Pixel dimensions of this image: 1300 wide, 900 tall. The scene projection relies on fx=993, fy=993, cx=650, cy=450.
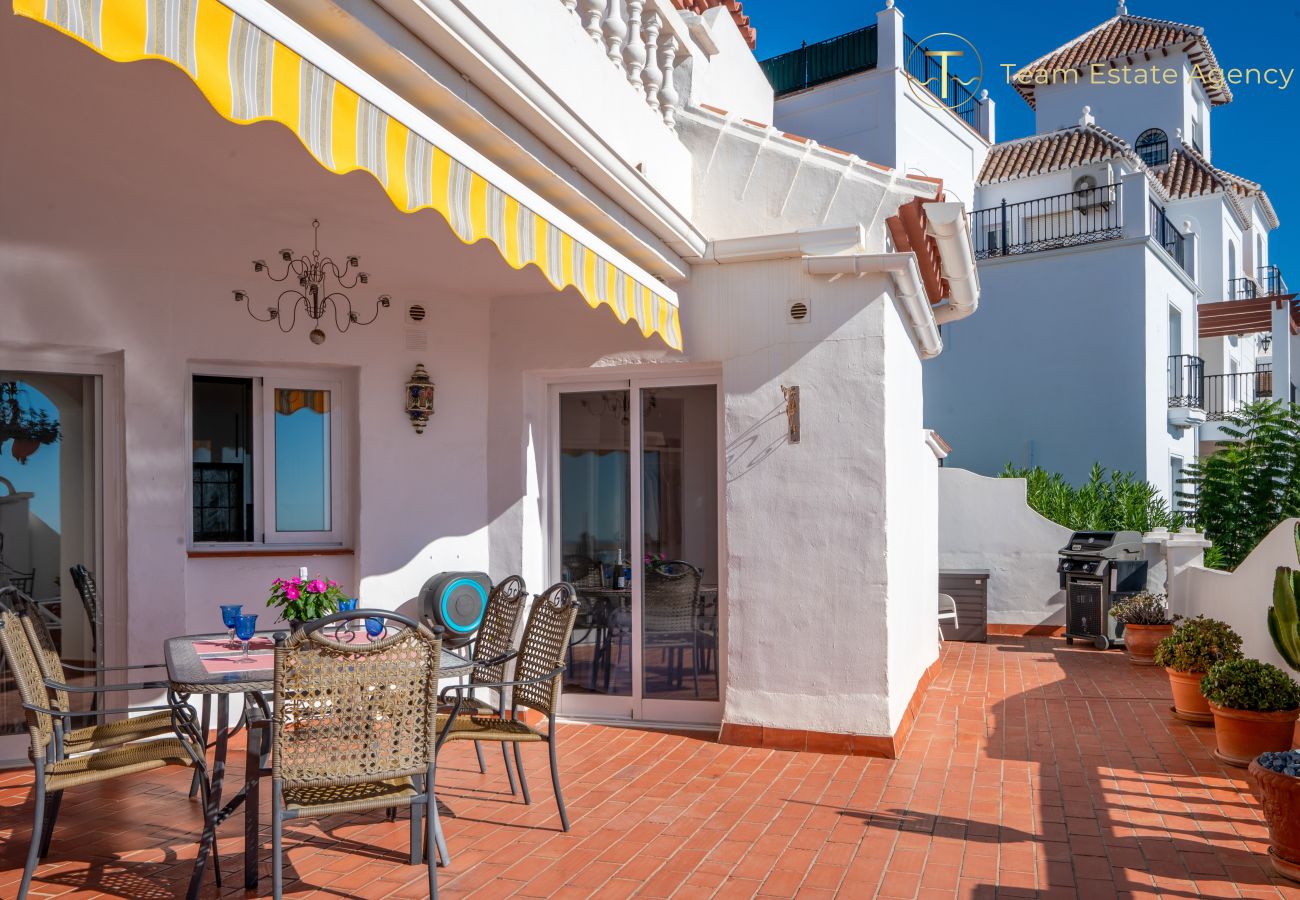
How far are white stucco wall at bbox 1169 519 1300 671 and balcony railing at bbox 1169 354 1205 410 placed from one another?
45.5ft

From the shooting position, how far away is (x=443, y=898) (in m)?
5.22

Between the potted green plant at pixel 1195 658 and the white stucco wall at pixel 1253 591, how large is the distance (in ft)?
0.67

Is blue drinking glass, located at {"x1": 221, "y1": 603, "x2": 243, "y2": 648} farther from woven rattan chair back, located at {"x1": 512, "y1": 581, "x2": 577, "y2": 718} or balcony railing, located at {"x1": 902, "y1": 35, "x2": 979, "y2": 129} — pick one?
balcony railing, located at {"x1": 902, "y1": 35, "x2": 979, "y2": 129}

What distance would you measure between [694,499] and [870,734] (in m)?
2.50

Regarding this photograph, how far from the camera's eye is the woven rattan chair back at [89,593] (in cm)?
778

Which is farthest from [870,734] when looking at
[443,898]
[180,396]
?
[180,396]

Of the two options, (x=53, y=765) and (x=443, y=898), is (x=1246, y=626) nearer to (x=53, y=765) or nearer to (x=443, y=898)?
(x=443, y=898)

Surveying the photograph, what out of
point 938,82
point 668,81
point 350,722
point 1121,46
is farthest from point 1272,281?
point 350,722

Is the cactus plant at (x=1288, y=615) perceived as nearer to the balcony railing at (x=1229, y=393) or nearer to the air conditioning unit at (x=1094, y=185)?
the air conditioning unit at (x=1094, y=185)

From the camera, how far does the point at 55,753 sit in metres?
5.87

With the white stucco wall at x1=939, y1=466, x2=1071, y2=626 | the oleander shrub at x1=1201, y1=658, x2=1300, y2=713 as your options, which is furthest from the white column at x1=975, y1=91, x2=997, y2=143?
the oleander shrub at x1=1201, y1=658, x2=1300, y2=713

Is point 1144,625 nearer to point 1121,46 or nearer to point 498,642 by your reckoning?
point 498,642

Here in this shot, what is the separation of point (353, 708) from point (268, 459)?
4.70 metres

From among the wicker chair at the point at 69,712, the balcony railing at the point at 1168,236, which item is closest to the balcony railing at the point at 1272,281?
the balcony railing at the point at 1168,236
